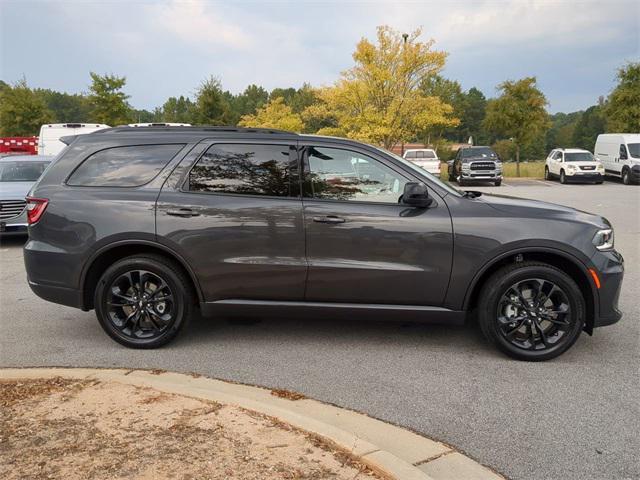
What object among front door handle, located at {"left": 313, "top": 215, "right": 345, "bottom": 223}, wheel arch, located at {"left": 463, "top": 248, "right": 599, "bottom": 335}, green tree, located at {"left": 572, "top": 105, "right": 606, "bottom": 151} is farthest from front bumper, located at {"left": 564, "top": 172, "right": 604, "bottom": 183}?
green tree, located at {"left": 572, "top": 105, "right": 606, "bottom": 151}

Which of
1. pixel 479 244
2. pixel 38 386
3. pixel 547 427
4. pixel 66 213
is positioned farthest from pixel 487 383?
pixel 66 213

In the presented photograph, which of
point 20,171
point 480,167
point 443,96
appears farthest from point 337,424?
point 443,96

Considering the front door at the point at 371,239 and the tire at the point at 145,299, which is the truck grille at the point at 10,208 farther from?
the front door at the point at 371,239

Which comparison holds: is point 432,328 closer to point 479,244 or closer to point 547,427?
point 479,244

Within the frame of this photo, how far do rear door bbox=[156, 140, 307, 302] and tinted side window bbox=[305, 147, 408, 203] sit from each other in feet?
0.58

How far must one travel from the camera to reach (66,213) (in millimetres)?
4551

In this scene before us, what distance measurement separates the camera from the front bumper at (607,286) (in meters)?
4.23

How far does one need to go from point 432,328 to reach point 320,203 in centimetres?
177

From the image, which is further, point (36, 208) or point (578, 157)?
point (578, 157)

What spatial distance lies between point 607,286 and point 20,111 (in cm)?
3774

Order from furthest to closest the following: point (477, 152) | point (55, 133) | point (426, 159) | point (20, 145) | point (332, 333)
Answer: point (426, 159), point (477, 152), point (20, 145), point (55, 133), point (332, 333)

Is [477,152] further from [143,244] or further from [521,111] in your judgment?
[143,244]

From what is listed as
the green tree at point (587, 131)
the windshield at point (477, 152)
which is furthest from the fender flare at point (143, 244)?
the green tree at point (587, 131)

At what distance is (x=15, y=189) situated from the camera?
982 centimetres
